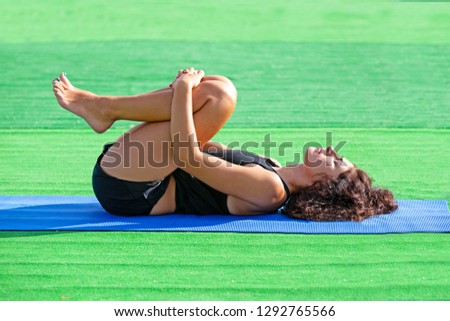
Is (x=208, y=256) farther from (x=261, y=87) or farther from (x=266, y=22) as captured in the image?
(x=266, y=22)

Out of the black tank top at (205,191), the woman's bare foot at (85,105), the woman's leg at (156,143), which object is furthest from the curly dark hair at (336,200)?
the woman's bare foot at (85,105)

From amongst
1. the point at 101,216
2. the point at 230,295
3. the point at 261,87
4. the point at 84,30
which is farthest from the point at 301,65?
the point at 230,295

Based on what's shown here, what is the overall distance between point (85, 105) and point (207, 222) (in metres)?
0.98

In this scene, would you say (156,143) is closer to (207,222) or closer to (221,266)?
(207,222)

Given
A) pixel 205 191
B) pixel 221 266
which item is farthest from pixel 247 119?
pixel 221 266

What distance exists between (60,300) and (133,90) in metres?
4.76

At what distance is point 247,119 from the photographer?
297 inches

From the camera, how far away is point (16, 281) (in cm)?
Answer: 407

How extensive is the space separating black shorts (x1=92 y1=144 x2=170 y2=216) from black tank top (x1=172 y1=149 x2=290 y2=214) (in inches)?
3.8

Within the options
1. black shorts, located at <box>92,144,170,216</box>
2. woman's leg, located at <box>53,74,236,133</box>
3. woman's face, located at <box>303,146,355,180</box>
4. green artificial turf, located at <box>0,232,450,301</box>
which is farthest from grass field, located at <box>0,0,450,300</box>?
woman's leg, located at <box>53,74,236,133</box>

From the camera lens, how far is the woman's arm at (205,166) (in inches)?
185

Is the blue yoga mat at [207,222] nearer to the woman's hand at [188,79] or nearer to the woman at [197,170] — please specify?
the woman at [197,170]

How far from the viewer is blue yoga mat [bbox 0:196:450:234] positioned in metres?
4.75

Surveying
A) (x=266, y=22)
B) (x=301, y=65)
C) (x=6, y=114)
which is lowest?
(x=6, y=114)
